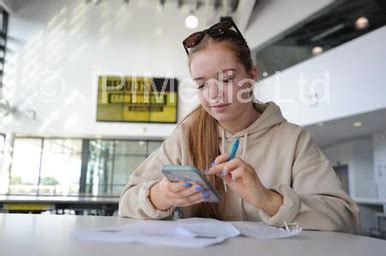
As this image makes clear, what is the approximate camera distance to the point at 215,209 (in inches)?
39.1

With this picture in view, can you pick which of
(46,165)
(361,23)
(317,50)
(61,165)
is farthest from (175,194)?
(46,165)

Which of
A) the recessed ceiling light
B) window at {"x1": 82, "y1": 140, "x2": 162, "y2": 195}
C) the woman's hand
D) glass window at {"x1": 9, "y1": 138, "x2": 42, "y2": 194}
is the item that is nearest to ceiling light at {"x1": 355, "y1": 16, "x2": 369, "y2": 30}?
the recessed ceiling light

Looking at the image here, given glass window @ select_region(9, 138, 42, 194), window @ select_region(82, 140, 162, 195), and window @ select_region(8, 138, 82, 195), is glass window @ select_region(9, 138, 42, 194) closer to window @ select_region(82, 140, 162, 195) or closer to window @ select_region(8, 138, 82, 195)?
window @ select_region(8, 138, 82, 195)

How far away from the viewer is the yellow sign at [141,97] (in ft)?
28.5

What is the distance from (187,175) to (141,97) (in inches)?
322

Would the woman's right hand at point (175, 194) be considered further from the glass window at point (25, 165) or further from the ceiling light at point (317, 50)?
the glass window at point (25, 165)

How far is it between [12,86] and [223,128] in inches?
341

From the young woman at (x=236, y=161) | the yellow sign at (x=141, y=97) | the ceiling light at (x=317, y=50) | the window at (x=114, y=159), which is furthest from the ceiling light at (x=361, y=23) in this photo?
the window at (x=114, y=159)

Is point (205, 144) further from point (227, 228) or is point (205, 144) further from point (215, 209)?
point (227, 228)

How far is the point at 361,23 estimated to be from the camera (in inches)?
214

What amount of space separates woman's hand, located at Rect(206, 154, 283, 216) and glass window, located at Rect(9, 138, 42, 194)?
29.2ft

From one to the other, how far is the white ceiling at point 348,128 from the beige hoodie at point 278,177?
4.68 m

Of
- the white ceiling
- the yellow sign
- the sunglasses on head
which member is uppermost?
the yellow sign

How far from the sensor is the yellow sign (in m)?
8.70
